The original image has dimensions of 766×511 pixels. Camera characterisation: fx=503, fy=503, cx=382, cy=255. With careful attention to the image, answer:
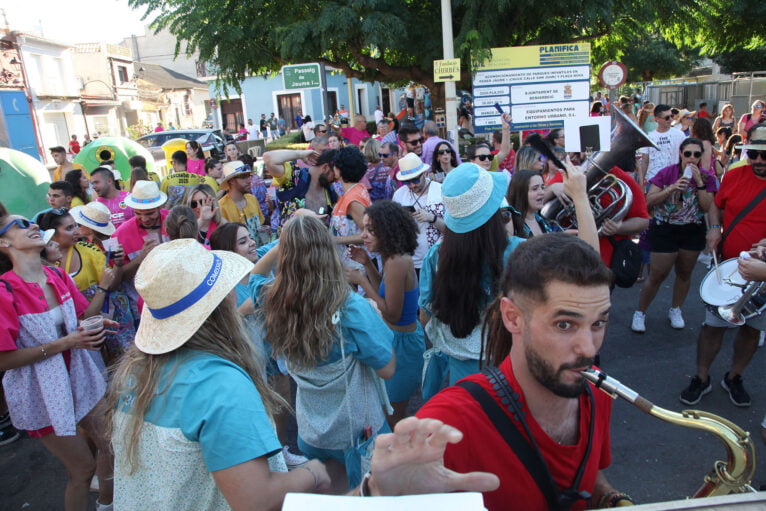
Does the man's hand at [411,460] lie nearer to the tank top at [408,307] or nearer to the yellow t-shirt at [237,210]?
A: the tank top at [408,307]

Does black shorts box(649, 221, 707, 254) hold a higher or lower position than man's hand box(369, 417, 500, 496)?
lower

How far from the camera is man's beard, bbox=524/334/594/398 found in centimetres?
141

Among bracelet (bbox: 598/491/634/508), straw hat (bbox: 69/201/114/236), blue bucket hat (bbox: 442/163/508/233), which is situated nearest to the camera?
bracelet (bbox: 598/491/634/508)

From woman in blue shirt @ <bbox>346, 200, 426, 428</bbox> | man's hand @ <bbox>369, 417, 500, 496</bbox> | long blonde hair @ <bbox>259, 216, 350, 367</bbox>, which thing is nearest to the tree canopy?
woman in blue shirt @ <bbox>346, 200, 426, 428</bbox>

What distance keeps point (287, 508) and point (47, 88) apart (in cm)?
3482

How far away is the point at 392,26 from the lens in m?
10.3

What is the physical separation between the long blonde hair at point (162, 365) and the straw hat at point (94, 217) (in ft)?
9.67

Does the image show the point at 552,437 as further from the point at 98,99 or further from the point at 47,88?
the point at 98,99

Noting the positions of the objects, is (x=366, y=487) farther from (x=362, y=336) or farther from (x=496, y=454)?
(x=362, y=336)

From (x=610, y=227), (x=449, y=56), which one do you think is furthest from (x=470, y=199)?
(x=449, y=56)

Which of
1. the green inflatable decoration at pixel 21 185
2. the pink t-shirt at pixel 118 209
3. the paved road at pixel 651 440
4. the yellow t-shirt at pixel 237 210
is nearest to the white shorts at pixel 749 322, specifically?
the paved road at pixel 651 440

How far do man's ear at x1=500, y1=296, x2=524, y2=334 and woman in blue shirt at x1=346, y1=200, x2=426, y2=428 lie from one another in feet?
5.08

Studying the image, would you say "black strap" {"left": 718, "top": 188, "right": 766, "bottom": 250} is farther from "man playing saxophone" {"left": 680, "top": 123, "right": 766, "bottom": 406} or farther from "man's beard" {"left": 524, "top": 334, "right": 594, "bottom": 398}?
"man's beard" {"left": 524, "top": 334, "right": 594, "bottom": 398}

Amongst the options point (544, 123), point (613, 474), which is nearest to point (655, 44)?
point (544, 123)
